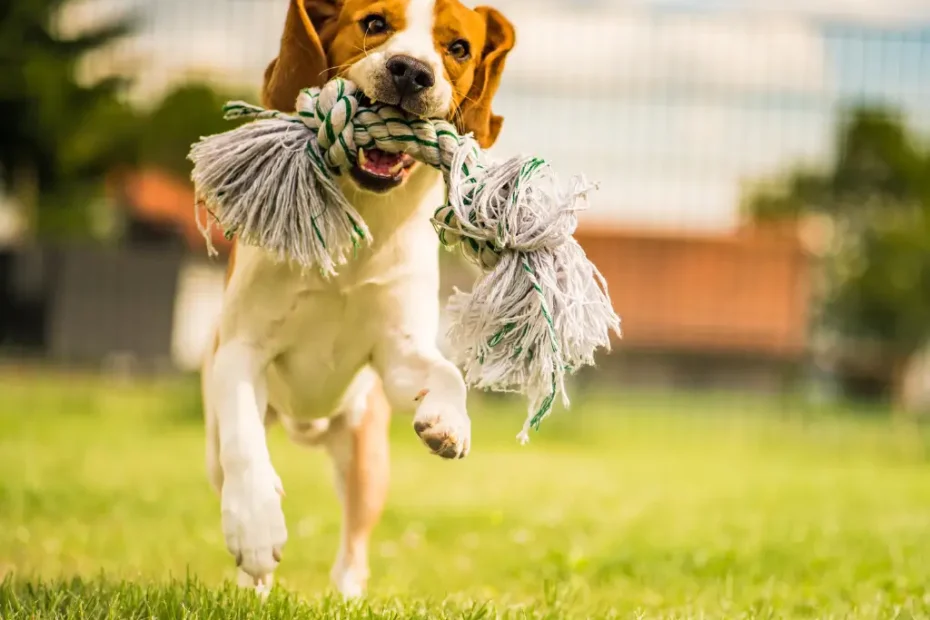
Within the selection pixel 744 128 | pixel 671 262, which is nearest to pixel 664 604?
pixel 671 262

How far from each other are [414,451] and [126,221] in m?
14.7

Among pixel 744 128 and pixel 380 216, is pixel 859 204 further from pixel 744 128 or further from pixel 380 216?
pixel 380 216

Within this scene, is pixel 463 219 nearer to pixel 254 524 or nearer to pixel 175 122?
pixel 254 524

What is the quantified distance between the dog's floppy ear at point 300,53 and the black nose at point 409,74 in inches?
12.5

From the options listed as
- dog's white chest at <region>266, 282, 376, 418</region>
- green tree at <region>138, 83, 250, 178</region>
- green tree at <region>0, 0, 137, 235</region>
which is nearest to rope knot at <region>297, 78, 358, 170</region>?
dog's white chest at <region>266, 282, 376, 418</region>

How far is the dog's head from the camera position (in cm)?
296

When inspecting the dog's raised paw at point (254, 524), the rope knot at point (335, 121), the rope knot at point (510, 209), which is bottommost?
the dog's raised paw at point (254, 524)

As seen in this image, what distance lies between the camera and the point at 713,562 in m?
4.66

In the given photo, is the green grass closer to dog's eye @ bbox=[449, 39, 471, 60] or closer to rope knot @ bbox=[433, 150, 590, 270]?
rope knot @ bbox=[433, 150, 590, 270]

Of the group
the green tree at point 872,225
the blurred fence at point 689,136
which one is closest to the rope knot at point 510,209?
the blurred fence at point 689,136

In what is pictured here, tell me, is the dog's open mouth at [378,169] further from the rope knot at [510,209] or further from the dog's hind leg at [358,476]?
the dog's hind leg at [358,476]

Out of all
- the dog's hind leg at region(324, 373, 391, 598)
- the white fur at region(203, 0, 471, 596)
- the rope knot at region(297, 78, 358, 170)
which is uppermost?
the rope knot at region(297, 78, 358, 170)

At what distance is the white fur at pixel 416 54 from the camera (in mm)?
2955

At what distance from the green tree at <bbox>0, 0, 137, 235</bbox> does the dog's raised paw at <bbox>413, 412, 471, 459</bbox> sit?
16684mm
